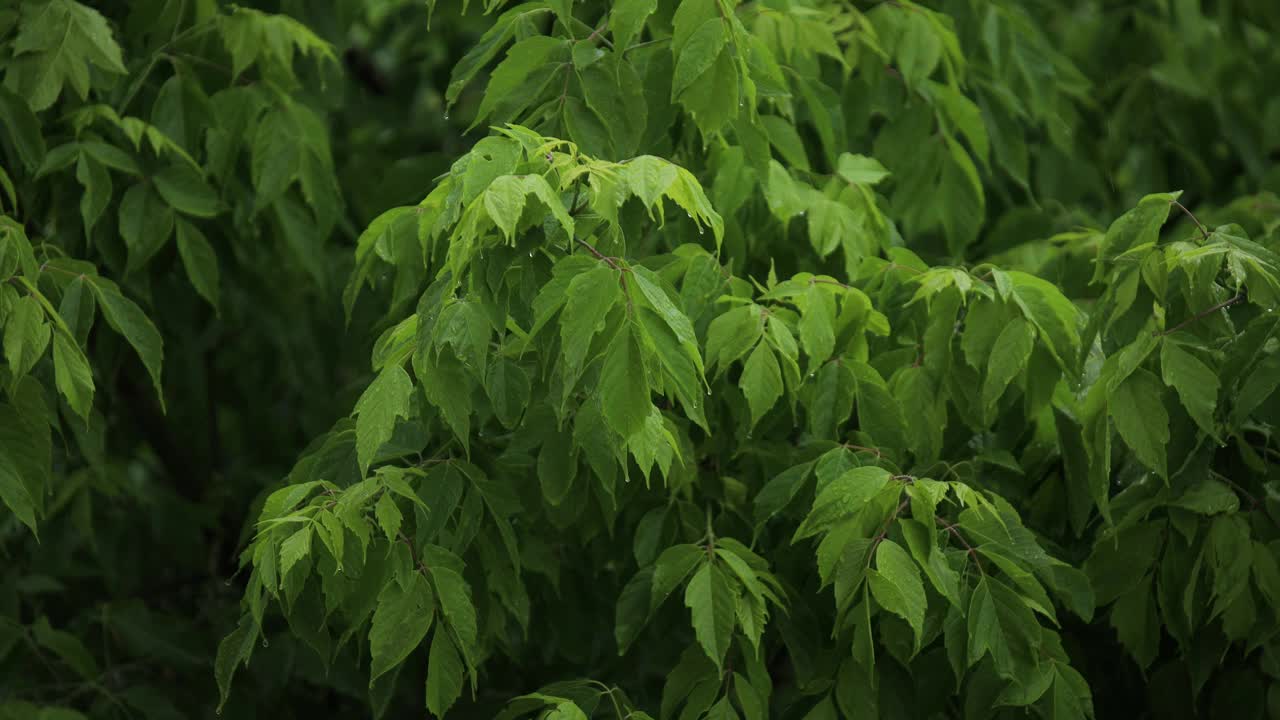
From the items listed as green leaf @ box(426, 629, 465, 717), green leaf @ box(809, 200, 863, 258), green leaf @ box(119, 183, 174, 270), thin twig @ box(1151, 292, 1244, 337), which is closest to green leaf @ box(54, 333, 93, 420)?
green leaf @ box(119, 183, 174, 270)

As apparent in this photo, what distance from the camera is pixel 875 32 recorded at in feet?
11.8

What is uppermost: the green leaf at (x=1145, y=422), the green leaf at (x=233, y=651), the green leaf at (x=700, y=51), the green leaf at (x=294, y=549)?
the green leaf at (x=700, y=51)

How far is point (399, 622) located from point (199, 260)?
1310 mm

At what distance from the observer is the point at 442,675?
2.60m

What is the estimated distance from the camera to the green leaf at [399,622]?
8.35 ft

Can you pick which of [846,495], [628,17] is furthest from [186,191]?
[846,495]

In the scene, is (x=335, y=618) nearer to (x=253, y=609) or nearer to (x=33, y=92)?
(x=253, y=609)

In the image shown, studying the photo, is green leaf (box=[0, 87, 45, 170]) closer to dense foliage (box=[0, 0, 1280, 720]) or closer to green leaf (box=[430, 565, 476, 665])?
dense foliage (box=[0, 0, 1280, 720])

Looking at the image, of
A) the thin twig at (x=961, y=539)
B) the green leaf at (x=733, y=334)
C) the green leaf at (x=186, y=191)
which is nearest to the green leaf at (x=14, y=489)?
the green leaf at (x=186, y=191)

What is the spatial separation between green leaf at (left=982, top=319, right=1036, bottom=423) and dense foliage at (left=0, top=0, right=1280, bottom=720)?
0.4 inches

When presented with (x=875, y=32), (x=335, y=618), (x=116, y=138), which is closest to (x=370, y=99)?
(x=116, y=138)

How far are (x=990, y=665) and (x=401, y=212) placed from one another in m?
1.56

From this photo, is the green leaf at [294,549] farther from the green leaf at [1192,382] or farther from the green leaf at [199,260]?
the green leaf at [1192,382]

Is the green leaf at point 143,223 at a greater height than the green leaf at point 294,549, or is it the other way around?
the green leaf at point 143,223
